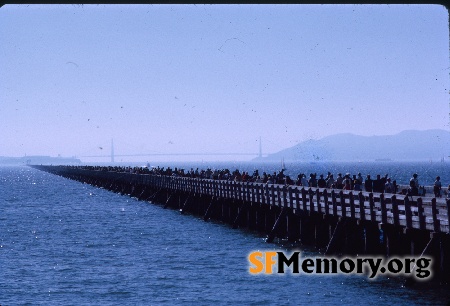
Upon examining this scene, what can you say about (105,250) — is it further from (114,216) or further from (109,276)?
(114,216)

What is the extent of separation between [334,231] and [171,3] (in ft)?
58.4

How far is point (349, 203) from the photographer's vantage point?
78.0 feet

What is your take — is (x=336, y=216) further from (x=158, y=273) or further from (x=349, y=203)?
(x=158, y=273)

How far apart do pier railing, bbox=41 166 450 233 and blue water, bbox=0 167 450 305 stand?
1877mm

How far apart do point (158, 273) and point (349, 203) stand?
24.2 ft

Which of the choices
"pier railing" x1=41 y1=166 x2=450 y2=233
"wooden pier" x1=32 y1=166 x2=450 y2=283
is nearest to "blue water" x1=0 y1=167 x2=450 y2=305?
"wooden pier" x1=32 y1=166 x2=450 y2=283

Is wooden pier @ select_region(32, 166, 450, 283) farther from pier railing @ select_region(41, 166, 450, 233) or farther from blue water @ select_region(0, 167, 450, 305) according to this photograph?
blue water @ select_region(0, 167, 450, 305)

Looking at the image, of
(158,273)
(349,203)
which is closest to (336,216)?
(349,203)

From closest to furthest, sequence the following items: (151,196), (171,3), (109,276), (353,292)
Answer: (171,3) < (353,292) < (109,276) < (151,196)

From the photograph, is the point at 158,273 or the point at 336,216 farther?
the point at 336,216

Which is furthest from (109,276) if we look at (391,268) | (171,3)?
(171,3)

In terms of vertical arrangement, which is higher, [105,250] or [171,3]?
[171,3]

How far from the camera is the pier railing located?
1877 cm

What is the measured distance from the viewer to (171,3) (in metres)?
8.27
